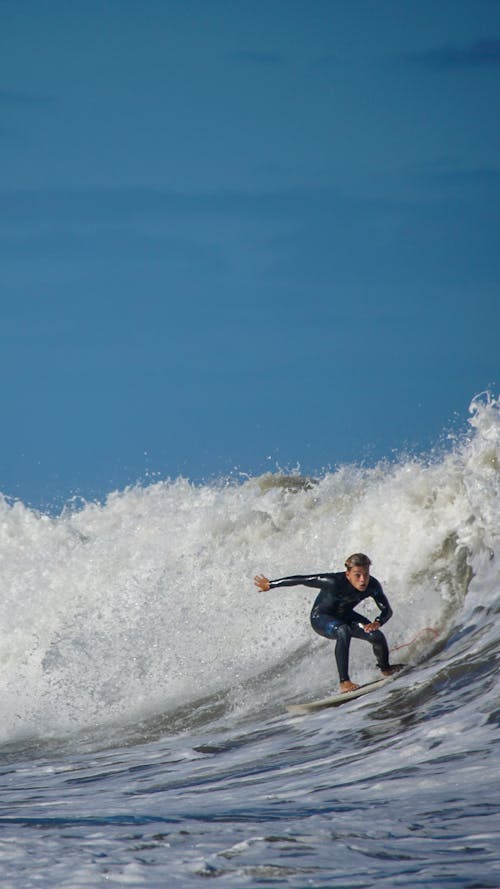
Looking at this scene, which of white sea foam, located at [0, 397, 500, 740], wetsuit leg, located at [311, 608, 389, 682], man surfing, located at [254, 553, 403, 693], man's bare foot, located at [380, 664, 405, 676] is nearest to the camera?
man surfing, located at [254, 553, 403, 693]

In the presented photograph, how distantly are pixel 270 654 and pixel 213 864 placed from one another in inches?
283

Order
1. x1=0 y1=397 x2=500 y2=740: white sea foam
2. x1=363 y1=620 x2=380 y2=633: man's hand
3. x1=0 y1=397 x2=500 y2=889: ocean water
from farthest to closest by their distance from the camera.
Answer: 1. x1=0 y1=397 x2=500 y2=740: white sea foam
2. x1=363 y1=620 x2=380 y2=633: man's hand
3. x1=0 y1=397 x2=500 y2=889: ocean water

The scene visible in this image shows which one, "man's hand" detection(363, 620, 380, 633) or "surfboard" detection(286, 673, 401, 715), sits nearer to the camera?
"man's hand" detection(363, 620, 380, 633)

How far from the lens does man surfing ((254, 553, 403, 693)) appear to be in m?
9.63

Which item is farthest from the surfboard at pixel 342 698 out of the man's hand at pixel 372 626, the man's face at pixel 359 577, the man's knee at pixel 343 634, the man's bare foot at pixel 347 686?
the man's face at pixel 359 577

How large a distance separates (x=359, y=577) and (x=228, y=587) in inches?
190

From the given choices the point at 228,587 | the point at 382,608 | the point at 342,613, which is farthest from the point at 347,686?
the point at 228,587

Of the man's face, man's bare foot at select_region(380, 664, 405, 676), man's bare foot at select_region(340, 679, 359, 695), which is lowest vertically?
man's bare foot at select_region(340, 679, 359, 695)

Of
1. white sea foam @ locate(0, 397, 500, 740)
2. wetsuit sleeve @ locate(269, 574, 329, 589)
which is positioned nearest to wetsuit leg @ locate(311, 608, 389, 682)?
wetsuit sleeve @ locate(269, 574, 329, 589)

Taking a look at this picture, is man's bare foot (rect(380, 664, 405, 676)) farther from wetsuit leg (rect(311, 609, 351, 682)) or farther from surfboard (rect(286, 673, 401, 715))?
wetsuit leg (rect(311, 609, 351, 682))

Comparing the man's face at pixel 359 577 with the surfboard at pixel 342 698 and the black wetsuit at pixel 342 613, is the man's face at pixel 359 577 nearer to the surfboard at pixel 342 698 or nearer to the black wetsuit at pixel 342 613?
the black wetsuit at pixel 342 613

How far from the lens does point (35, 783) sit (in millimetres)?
9305

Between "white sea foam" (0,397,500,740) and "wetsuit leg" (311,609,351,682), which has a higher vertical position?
"white sea foam" (0,397,500,740)

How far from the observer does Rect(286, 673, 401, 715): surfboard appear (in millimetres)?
9828
